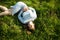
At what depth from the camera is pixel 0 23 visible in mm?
6480

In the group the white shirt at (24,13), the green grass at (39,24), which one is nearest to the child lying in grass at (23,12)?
the white shirt at (24,13)

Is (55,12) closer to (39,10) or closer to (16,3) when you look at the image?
(39,10)

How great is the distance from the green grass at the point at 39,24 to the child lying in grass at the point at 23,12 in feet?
0.38

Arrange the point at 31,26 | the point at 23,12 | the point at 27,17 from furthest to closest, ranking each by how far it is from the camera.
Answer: the point at 23,12, the point at 27,17, the point at 31,26

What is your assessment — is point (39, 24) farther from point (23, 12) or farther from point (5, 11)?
point (5, 11)

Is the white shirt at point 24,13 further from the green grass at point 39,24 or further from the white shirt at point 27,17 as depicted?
the green grass at point 39,24

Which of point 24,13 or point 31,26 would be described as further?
point 24,13

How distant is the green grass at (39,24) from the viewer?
6.35 meters

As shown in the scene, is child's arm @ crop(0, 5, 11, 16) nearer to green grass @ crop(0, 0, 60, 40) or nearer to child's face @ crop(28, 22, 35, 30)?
green grass @ crop(0, 0, 60, 40)

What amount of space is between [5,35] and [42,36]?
97 cm

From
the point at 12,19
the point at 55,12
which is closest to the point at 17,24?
the point at 12,19

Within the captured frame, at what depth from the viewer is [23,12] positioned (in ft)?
22.4

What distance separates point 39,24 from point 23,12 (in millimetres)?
547

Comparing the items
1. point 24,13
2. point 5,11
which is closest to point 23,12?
point 24,13
